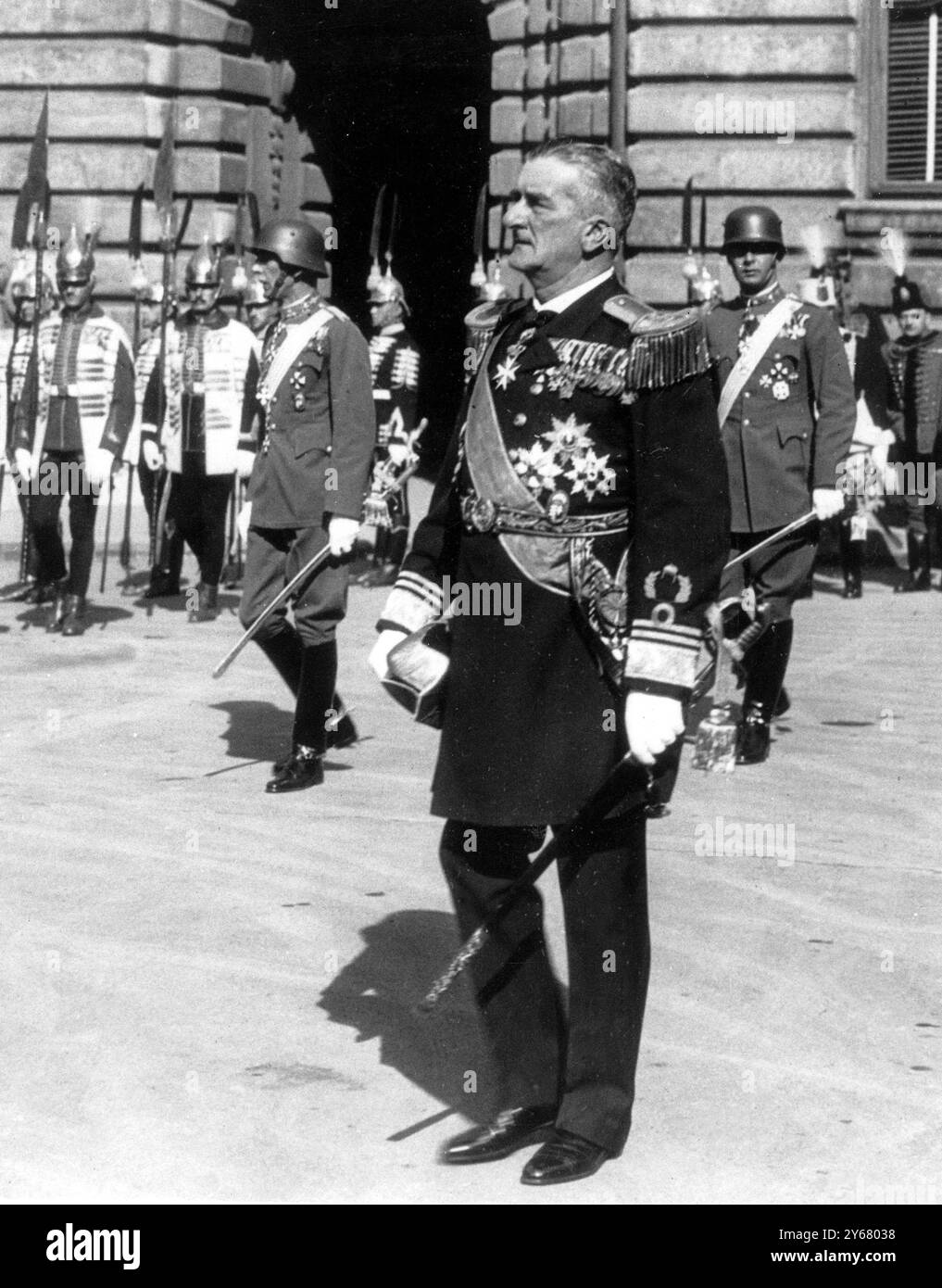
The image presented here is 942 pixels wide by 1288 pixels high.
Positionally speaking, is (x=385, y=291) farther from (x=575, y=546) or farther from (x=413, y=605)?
(x=575, y=546)

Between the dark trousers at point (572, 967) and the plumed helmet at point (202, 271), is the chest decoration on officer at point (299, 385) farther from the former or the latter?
the plumed helmet at point (202, 271)

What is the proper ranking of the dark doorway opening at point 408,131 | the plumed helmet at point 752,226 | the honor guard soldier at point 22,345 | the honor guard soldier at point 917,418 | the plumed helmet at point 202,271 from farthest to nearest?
the dark doorway opening at point 408,131, the honor guard soldier at point 917,418, the plumed helmet at point 202,271, the honor guard soldier at point 22,345, the plumed helmet at point 752,226

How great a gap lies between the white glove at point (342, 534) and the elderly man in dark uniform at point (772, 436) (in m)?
1.39

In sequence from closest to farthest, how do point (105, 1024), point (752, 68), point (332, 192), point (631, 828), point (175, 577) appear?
point (631, 828) < point (105, 1024) < point (175, 577) < point (752, 68) < point (332, 192)

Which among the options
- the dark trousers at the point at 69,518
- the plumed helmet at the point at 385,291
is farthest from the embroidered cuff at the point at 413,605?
the plumed helmet at the point at 385,291

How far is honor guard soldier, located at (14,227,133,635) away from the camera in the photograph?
1159 cm

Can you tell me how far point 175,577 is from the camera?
13.2 metres

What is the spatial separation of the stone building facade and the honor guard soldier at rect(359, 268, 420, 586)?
270cm

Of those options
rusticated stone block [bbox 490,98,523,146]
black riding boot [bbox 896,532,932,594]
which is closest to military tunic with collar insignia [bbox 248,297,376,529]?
black riding boot [bbox 896,532,932,594]

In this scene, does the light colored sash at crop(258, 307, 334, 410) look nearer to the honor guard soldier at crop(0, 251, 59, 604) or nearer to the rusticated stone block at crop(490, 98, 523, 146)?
the honor guard soldier at crop(0, 251, 59, 604)

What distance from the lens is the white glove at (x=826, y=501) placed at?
828 centimetres

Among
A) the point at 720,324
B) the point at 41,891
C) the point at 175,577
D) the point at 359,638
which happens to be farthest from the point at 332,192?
the point at 41,891
